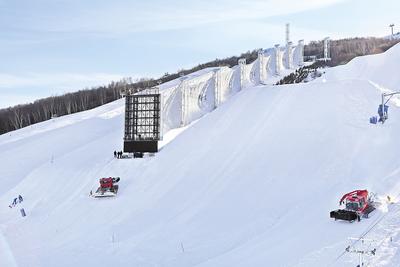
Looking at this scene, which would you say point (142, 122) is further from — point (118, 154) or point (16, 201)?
point (16, 201)

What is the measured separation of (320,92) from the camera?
2959cm

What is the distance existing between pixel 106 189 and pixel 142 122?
7.20m

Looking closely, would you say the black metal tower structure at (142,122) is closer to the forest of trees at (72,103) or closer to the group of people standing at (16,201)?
the group of people standing at (16,201)

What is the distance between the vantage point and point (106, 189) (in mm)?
22188

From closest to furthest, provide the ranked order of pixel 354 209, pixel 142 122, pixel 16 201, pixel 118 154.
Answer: pixel 354 209, pixel 16 201, pixel 118 154, pixel 142 122

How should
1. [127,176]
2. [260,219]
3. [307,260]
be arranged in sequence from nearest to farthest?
[307,260] → [260,219] → [127,176]

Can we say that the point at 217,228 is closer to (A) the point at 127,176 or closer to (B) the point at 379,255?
(B) the point at 379,255

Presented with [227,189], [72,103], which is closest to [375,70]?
[227,189]

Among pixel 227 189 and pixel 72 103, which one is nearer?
pixel 227 189

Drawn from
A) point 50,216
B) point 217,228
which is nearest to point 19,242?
point 50,216

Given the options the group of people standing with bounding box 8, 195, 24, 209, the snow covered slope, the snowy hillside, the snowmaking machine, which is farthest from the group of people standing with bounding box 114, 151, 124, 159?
the snow covered slope

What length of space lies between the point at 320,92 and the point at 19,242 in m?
20.0

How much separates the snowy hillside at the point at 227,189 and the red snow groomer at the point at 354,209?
252 millimetres

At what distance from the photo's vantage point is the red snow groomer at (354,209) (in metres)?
13.3
